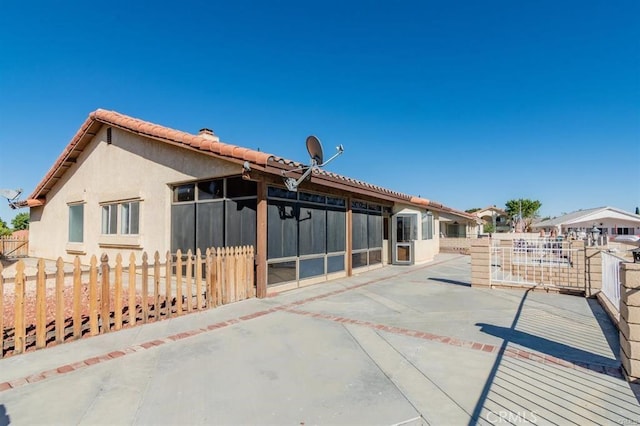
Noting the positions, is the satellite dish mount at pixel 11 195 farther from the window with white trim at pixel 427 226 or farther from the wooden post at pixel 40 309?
the window with white trim at pixel 427 226

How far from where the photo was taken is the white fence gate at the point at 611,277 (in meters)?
6.06

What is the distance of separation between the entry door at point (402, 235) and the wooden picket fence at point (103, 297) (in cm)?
903

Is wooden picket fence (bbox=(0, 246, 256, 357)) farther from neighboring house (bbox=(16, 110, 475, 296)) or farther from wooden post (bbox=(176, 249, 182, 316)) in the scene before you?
neighboring house (bbox=(16, 110, 475, 296))

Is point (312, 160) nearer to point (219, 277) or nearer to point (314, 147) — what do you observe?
point (314, 147)

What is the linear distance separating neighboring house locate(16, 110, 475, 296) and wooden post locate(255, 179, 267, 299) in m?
0.02

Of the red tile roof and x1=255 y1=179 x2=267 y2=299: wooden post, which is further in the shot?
x1=255 y1=179 x2=267 y2=299: wooden post

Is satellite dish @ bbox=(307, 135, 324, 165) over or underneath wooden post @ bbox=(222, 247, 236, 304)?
over

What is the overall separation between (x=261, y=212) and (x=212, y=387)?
4783 millimetres

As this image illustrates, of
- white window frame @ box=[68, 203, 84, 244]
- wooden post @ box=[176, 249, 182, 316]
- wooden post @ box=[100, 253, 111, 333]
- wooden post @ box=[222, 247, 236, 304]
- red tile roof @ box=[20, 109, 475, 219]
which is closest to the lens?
wooden post @ box=[100, 253, 111, 333]

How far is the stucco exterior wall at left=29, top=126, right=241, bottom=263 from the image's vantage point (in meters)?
9.45

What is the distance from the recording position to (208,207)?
873cm

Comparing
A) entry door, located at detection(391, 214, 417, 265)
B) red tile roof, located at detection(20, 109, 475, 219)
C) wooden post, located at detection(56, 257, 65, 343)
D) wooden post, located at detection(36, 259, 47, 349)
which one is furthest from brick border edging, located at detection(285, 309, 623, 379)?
entry door, located at detection(391, 214, 417, 265)

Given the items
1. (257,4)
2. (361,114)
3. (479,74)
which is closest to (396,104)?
Result: (361,114)

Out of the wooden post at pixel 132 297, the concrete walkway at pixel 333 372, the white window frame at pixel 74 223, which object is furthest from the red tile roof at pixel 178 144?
the concrete walkway at pixel 333 372
